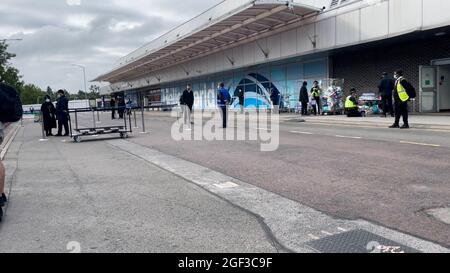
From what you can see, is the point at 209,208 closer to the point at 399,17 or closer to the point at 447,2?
the point at 447,2

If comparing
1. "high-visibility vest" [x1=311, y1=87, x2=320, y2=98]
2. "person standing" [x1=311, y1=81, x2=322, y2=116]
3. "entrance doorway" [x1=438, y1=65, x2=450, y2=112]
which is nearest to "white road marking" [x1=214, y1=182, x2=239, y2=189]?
"entrance doorway" [x1=438, y1=65, x2=450, y2=112]

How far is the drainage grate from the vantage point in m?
3.85

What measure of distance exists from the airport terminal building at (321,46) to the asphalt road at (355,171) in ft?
29.1

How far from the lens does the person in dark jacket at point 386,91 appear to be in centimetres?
1911

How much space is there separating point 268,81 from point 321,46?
8.89 m

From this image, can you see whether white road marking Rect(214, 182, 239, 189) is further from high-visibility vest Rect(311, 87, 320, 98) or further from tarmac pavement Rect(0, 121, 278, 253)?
high-visibility vest Rect(311, 87, 320, 98)

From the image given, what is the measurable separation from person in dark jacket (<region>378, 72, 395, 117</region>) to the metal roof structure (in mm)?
6682

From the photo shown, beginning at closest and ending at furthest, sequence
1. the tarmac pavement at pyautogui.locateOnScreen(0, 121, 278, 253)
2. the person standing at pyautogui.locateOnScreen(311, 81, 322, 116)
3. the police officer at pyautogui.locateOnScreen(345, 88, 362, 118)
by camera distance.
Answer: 1. the tarmac pavement at pyautogui.locateOnScreen(0, 121, 278, 253)
2. the police officer at pyautogui.locateOnScreen(345, 88, 362, 118)
3. the person standing at pyautogui.locateOnScreen(311, 81, 322, 116)

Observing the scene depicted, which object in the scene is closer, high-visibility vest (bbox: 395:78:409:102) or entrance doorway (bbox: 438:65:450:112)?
high-visibility vest (bbox: 395:78:409:102)

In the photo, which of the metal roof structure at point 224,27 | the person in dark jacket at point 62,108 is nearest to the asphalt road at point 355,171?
the person in dark jacket at point 62,108

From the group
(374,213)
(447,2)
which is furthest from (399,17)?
(374,213)

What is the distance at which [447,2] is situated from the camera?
1712 cm

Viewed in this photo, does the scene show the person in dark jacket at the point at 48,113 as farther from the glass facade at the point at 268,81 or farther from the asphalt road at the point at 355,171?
the glass facade at the point at 268,81

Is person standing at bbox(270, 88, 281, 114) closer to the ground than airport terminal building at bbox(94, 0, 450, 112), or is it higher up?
closer to the ground
